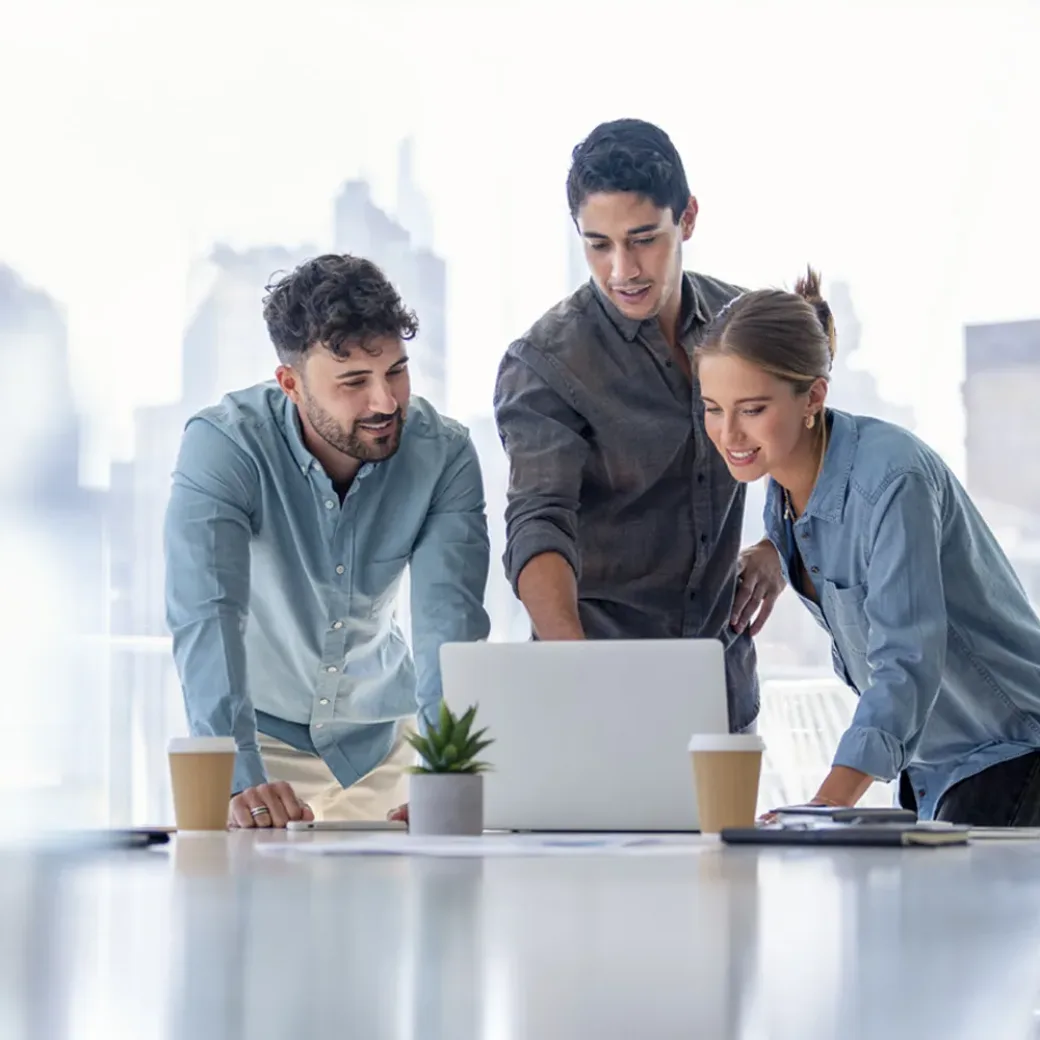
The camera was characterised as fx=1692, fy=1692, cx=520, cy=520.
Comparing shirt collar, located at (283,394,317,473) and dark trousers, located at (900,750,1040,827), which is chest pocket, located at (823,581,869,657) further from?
shirt collar, located at (283,394,317,473)

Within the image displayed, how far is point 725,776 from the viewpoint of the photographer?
61.4 inches

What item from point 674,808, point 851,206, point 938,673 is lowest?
point 674,808

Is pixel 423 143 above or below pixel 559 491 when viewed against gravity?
above

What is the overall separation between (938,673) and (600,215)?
104 cm

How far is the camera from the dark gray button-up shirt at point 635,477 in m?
2.77

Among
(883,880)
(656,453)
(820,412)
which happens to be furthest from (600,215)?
(883,880)

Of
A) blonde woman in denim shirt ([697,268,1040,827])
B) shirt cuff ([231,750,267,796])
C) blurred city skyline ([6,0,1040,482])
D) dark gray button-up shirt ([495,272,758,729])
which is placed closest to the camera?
blonde woman in denim shirt ([697,268,1040,827])

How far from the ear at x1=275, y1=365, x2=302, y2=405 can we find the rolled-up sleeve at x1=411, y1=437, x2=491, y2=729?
272 millimetres

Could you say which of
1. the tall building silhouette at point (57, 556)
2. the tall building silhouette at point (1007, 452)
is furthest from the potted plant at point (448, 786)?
the tall building silhouette at point (1007, 452)

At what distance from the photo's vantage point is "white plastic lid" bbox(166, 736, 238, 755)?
1.76 m

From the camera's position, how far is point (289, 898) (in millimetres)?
799

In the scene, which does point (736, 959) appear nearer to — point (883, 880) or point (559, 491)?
point (883, 880)

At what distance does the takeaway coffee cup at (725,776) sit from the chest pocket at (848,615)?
67 cm

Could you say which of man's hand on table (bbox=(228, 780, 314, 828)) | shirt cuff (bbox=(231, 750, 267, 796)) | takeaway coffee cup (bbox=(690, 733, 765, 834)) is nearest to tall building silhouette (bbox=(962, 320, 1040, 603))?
shirt cuff (bbox=(231, 750, 267, 796))
